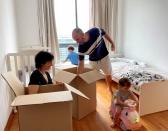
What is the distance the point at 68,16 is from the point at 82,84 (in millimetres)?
2749

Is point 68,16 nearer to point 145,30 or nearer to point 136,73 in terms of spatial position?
point 145,30

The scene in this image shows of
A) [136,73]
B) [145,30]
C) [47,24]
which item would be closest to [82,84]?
[136,73]

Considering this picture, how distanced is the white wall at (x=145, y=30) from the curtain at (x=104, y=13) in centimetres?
24

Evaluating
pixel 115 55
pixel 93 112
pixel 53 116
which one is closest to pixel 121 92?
pixel 93 112

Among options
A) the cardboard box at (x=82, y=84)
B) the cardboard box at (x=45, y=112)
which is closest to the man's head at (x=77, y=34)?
the cardboard box at (x=82, y=84)

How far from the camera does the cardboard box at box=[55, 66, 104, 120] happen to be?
264cm

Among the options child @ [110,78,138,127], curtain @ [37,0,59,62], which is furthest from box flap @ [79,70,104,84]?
curtain @ [37,0,59,62]

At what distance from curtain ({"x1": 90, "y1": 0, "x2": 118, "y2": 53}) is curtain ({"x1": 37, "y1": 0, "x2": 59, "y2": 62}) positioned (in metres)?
0.96

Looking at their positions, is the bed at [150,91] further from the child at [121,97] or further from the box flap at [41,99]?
the box flap at [41,99]

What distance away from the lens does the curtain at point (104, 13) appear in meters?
5.02

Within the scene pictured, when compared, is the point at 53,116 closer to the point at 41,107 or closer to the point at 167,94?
the point at 41,107

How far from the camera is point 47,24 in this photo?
482 cm

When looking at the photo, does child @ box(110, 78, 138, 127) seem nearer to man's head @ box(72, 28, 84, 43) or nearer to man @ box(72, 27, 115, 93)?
man @ box(72, 27, 115, 93)

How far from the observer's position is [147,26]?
4320 millimetres
